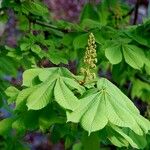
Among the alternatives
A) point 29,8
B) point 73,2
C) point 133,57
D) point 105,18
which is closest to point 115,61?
point 133,57

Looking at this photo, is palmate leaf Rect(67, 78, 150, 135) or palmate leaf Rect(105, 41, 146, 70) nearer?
palmate leaf Rect(67, 78, 150, 135)

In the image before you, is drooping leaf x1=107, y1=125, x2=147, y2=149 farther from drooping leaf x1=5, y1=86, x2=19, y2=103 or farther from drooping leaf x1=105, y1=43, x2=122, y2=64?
drooping leaf x1=105, y1=43, x2=122, y2=64

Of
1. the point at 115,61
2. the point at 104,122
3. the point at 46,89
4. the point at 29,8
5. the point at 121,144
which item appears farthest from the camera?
the point at 29,8

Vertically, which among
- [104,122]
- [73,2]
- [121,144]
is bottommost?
[73,2]

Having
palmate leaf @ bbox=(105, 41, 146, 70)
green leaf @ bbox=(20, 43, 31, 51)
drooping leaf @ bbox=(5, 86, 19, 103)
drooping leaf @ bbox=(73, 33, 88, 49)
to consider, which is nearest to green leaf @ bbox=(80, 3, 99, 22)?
drooping leaf @ bbox=(73, 33, 88, 49)

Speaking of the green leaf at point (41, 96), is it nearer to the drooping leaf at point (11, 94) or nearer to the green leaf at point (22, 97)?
the green leaf at point (22, 97)

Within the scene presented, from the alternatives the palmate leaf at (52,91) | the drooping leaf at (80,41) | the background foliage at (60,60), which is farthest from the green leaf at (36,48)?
the palmate leaf at (52,91)

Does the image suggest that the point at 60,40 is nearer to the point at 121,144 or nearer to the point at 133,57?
the point at 133,57
